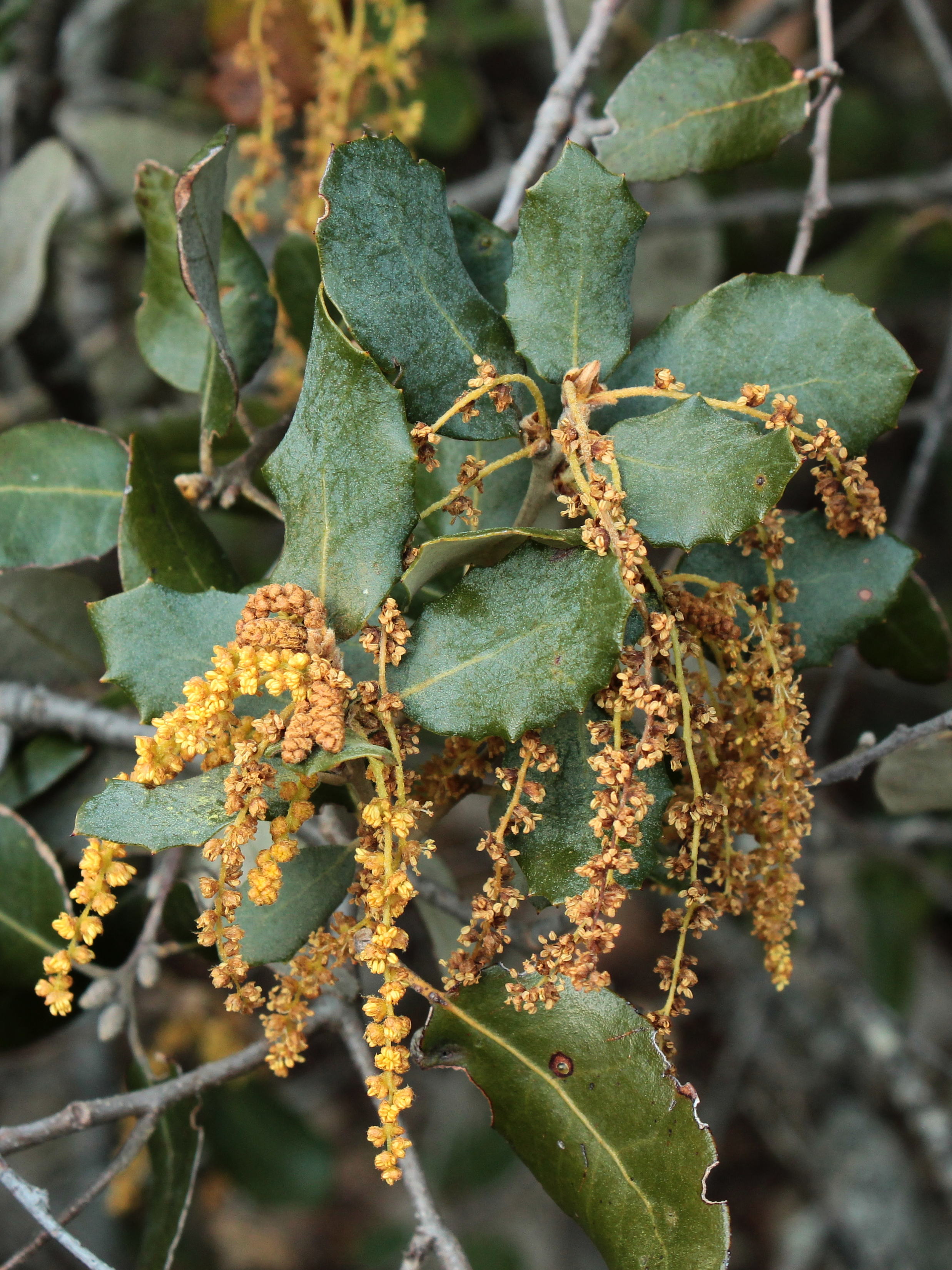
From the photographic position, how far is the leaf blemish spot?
32.3 inches

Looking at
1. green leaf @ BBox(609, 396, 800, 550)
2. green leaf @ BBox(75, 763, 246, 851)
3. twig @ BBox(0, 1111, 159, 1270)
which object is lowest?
twig @ BBox(0, 1111, 159, 1270)

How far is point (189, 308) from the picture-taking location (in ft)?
3.61

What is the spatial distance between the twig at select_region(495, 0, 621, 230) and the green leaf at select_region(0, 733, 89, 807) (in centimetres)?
83

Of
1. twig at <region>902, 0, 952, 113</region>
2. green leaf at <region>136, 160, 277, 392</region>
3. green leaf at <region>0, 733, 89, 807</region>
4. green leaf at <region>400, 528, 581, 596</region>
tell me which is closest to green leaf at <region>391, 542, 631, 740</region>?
green leaf at <region>400, 528, 581, 596</region>

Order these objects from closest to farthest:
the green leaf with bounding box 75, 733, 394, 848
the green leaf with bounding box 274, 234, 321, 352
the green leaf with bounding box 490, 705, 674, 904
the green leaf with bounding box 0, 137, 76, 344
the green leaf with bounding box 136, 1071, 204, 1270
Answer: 1. the green leaf with bounding box 75, 733, 394, 848
2. the green leaf with bounding box 490, 705, 674, 904
3. the green leaf with bounding box 136, 1071, 204, 1270
4. the green leaf with bounding box 274, 234, 321, 352
5. the green leaf with bounding box 0, 137, 76, 344

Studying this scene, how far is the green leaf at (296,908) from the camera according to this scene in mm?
826

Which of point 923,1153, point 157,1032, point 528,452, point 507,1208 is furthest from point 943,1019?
point 528,452

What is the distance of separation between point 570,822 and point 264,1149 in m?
1.66

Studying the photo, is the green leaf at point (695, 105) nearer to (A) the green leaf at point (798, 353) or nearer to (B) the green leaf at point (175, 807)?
(A) the green leaf at point (798, 353)

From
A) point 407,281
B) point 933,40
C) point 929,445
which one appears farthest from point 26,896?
point 933,40

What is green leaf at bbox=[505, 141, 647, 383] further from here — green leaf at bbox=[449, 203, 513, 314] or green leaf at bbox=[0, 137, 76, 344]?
green leaf at bbox=[0, 137, 76, 344]

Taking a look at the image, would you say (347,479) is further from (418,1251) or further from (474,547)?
(418,1251)

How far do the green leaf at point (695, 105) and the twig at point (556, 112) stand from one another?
110 mm

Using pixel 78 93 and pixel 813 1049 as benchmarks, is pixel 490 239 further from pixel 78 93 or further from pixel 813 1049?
pixel 813 1049
